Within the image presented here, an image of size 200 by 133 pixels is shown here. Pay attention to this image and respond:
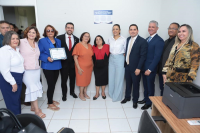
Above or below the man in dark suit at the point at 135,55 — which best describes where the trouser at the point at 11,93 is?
below

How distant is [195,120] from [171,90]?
330 mm

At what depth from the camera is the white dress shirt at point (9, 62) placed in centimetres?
176

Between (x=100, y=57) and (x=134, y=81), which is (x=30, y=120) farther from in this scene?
(x=134, y=81)

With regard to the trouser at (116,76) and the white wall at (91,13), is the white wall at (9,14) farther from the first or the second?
the trouser at (116,76)

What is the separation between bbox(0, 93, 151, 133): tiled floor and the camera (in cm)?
216

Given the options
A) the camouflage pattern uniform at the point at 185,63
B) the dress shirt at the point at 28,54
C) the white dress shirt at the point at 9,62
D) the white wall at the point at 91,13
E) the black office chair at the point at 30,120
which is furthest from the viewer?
the white wall at the point at 91,13

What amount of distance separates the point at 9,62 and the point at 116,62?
198 cm

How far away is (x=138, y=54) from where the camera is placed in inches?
102

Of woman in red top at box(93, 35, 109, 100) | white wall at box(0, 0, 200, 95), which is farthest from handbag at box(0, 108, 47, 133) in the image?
white wall at box(0, 0, 200, 95)

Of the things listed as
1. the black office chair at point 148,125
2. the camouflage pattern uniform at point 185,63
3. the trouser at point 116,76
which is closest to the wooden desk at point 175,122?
the black office chair at point 148,125

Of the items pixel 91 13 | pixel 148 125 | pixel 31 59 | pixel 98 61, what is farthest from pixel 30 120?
pixel 91 13

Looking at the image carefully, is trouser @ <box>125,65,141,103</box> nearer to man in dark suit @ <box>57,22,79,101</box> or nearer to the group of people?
the group of people

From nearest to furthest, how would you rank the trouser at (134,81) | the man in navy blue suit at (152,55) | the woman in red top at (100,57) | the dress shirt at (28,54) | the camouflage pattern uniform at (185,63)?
1. the camouflage pattern uniform at (185,63)
2. the dress shirt at (28,54)
3. the man in navy blue suit at (152,55)
4. the trouser at (134,81)
5. the woman in red top at (100,57)

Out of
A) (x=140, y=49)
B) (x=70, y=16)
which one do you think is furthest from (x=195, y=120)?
(x=70, y=16)
